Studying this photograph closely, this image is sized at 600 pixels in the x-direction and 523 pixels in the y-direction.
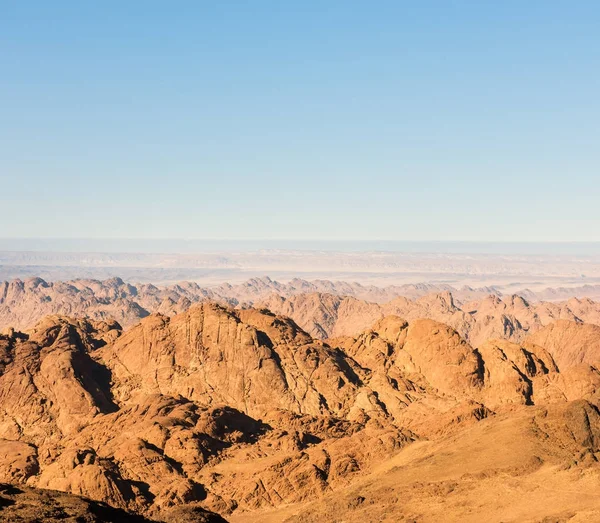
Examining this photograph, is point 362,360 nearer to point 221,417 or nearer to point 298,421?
point 298,421

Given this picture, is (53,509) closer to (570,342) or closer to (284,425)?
(284,425)

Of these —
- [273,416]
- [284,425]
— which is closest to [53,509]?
[284,425]

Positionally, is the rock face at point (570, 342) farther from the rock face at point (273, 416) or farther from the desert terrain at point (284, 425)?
the desert terrain at point (284, 425)

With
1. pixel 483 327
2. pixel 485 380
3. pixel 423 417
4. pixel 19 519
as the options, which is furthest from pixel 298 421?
pixel 483 327

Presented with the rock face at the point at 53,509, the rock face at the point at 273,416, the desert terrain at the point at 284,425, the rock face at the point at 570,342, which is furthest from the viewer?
the rock face at the point at 570,342

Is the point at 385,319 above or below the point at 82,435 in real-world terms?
above

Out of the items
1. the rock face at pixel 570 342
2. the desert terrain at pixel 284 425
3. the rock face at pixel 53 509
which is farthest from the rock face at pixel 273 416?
the rock face at pixel 570 342

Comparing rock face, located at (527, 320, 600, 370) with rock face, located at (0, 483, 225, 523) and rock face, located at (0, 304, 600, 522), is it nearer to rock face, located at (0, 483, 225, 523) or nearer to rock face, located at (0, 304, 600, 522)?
rock face, located at (0, 304, 600, 522)

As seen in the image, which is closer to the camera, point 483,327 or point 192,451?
point 192,451

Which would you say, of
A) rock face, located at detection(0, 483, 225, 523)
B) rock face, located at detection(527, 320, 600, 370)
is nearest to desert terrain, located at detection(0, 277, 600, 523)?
rock face, located at detection(0, 483, 225, 523)
